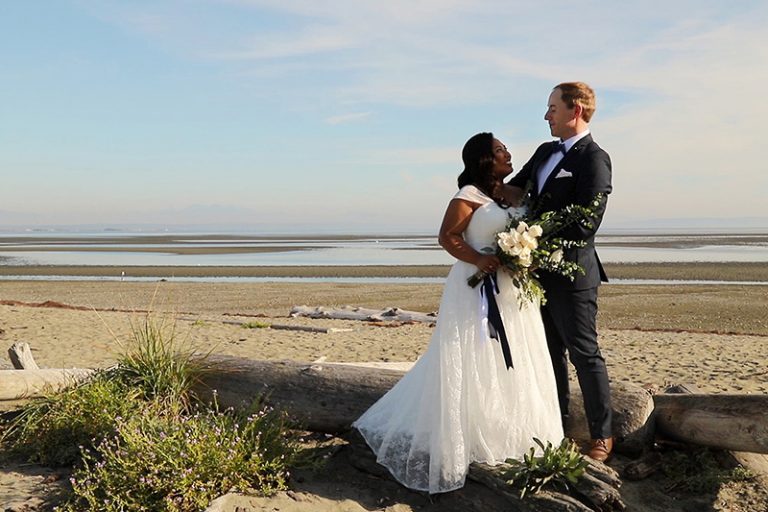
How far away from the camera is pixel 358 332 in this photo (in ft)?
51.3

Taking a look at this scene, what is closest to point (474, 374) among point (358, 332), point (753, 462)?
point (753, 462)

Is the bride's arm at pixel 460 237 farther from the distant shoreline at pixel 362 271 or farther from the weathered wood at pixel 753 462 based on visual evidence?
the distant shoreline at pixel 362 271

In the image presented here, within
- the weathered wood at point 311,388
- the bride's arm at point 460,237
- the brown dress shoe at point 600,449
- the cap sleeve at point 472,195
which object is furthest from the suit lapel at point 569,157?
the weathered wood at point 311,388

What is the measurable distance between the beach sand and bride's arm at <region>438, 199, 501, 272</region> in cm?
157

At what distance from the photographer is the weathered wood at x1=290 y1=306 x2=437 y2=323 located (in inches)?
708

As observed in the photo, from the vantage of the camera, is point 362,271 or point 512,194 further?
point 362,271

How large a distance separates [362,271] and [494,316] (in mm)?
31206

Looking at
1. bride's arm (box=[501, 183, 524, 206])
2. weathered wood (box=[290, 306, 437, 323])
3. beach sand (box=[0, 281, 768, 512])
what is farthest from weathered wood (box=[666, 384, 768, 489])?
weathered wood (box=[290, 306, 437, 323])

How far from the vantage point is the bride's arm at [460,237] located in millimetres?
5066

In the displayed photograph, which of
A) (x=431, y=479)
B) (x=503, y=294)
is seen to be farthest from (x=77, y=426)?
(x=503, y=294)

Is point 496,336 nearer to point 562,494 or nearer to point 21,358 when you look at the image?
point 562,494

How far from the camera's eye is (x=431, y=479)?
4965mm

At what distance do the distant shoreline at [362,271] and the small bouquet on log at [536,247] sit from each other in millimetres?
27849

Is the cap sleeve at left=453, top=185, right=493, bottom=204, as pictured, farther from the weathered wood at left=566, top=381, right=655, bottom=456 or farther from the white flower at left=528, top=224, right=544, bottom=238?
the weathered wood at left=566, top=381, right=655, bottom=456
